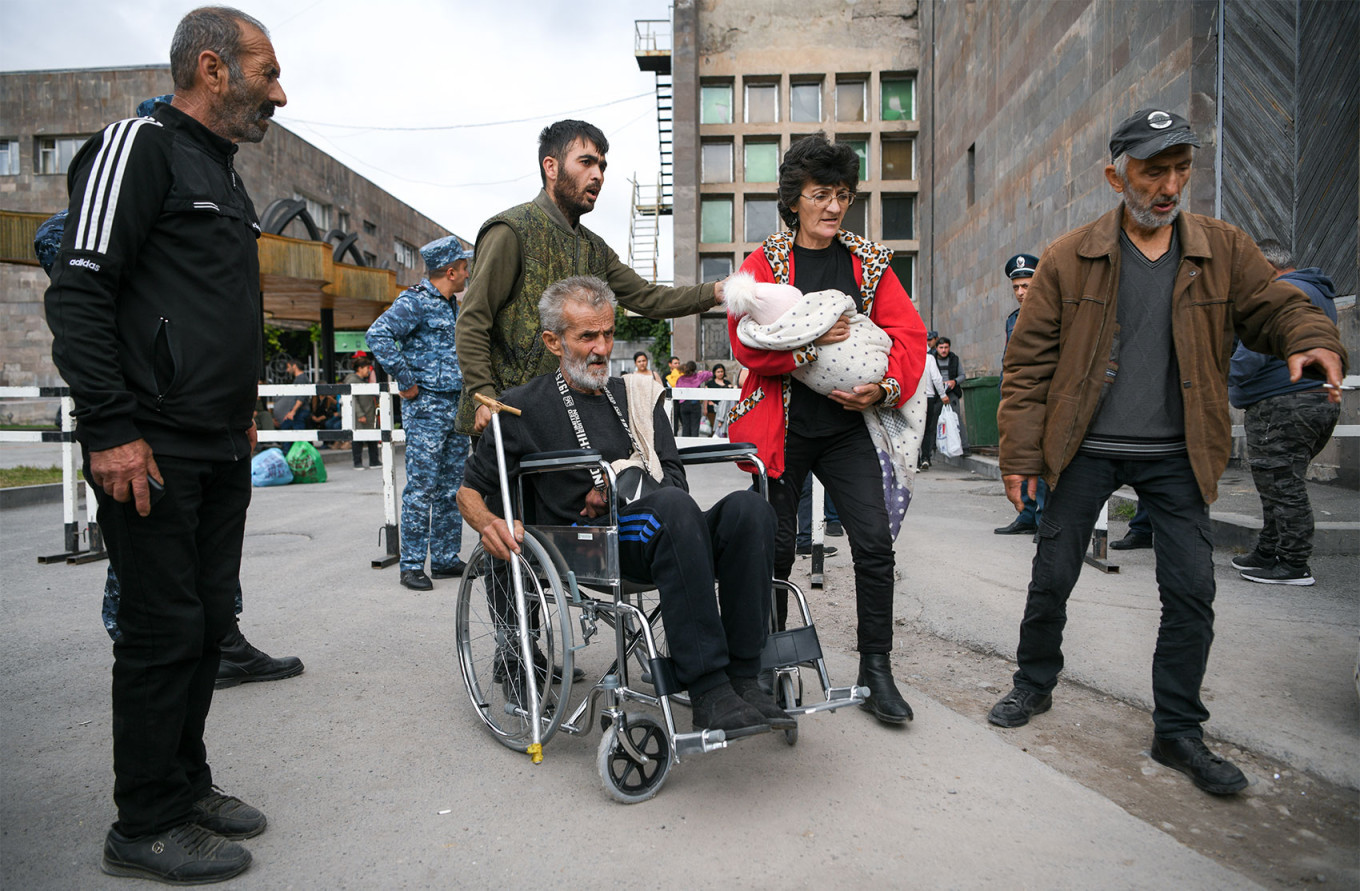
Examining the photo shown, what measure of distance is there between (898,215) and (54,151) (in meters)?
24.5

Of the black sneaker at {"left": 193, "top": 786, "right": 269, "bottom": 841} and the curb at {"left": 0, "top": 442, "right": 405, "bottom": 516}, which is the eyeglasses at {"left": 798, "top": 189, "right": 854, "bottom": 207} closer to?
the black sneaker at {"left": 193, "top": 786, "right": 269, "bottom": 841}

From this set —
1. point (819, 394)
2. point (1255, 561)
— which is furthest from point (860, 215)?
point (819, 394)

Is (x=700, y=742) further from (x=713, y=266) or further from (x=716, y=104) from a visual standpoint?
(x=716, y=104)

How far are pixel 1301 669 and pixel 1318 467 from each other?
541cm

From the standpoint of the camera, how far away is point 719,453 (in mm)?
3176

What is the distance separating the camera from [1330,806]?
2549mm

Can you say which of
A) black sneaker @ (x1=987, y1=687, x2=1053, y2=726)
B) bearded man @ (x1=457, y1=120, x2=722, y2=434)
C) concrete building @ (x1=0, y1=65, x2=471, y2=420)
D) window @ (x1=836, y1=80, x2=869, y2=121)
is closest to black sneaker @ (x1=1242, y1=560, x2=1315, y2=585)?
black sneaker @ (x1=987, y1=687, x2=1053, y2=726)

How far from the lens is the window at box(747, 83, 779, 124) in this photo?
2839 centimetres

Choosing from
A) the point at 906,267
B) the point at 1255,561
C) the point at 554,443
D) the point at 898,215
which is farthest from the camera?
the point at 906,267

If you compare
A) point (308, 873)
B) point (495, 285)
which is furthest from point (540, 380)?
point (308, 873)

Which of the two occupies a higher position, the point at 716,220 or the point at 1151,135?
the point at 716,220

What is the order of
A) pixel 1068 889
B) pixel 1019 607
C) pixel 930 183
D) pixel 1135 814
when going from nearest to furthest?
pixel 1068 889 → pixel 1135 814 → pixel 1019 607 → pixel 930 183

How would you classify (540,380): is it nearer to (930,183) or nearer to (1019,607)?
(1019,607)

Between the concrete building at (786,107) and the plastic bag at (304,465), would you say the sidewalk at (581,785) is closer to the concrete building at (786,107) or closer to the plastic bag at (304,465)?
the plastic bag at (304,465)
